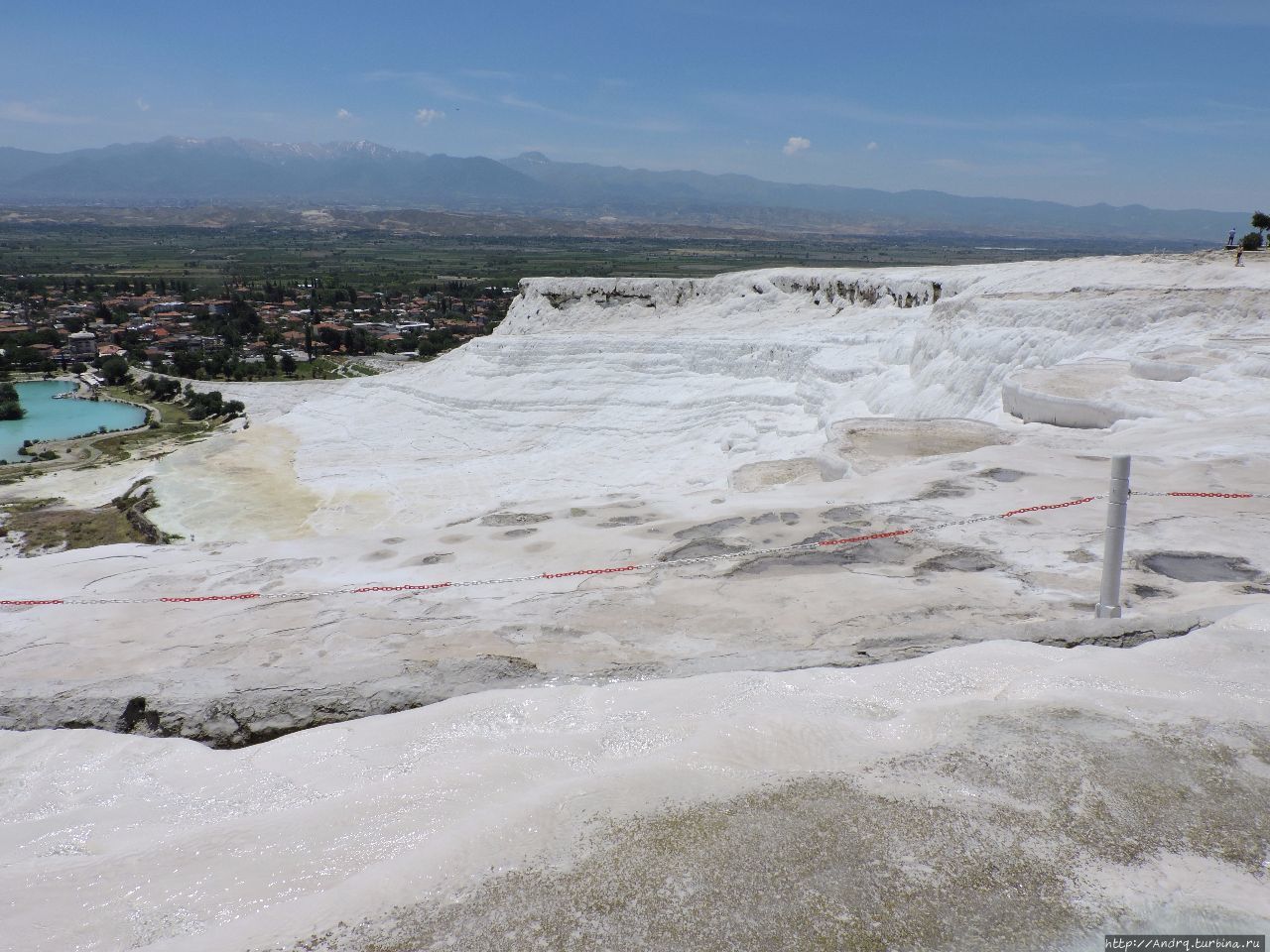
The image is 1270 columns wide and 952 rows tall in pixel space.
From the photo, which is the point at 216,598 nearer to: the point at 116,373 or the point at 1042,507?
the point at 1042,507

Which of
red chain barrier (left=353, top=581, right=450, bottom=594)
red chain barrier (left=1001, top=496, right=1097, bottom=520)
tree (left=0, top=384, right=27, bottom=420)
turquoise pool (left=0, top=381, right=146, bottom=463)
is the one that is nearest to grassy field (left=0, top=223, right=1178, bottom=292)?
turquoise pool (left=0, top=381, right=146, bottom=463)

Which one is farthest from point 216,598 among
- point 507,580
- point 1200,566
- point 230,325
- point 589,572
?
point 230,325

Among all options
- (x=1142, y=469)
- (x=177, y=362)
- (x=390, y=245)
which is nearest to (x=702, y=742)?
(x=1142, y=469)

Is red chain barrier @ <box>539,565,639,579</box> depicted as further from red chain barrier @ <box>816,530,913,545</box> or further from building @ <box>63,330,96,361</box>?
building @ <box>63,330,96,361</box>

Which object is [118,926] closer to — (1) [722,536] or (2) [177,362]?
(1) [722,536]

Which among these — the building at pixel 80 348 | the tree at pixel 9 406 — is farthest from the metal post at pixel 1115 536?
the building at pixel 80 348

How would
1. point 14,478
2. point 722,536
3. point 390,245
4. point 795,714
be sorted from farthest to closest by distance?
point 390,245
point 14,478
point 722,536
point 795,714
